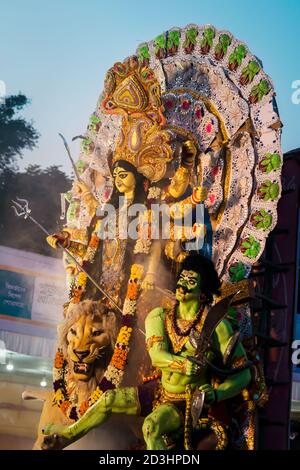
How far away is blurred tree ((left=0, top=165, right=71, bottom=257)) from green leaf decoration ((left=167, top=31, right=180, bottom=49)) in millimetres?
1702

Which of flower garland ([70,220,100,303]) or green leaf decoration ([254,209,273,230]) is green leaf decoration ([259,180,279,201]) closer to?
green leaf decoration ([254,209,273,230])

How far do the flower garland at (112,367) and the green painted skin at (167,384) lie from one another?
0.76ft

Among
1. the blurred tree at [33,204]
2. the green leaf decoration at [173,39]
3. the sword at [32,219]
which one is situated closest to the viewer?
the sword at [32,219]

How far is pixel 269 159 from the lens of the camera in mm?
7289

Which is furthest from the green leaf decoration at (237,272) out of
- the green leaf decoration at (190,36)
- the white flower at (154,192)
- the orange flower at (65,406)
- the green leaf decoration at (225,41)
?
the green leaf decoration at (190,36)

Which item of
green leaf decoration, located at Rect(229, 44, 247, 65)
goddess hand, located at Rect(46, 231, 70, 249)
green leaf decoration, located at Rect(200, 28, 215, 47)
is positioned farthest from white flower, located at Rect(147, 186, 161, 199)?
green leaf decoration, located at Rect(200, 28, 215, 47)

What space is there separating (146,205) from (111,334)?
1.13 metres

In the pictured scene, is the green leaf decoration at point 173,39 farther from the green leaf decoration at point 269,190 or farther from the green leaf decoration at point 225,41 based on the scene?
the green leaf decoration at point 269,190

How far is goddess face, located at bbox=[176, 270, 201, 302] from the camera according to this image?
21.7ft

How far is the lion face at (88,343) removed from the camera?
7309mm

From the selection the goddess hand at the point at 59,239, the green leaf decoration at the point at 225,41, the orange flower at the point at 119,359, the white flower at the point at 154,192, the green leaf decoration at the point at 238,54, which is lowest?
the orange flower at the point at 119,359

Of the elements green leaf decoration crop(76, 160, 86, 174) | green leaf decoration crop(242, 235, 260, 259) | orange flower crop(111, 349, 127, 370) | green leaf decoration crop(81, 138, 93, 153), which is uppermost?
green leaf decoration crop(81, 138, 93, 153)

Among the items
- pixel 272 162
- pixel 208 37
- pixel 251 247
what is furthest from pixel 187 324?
pixel 208 37
